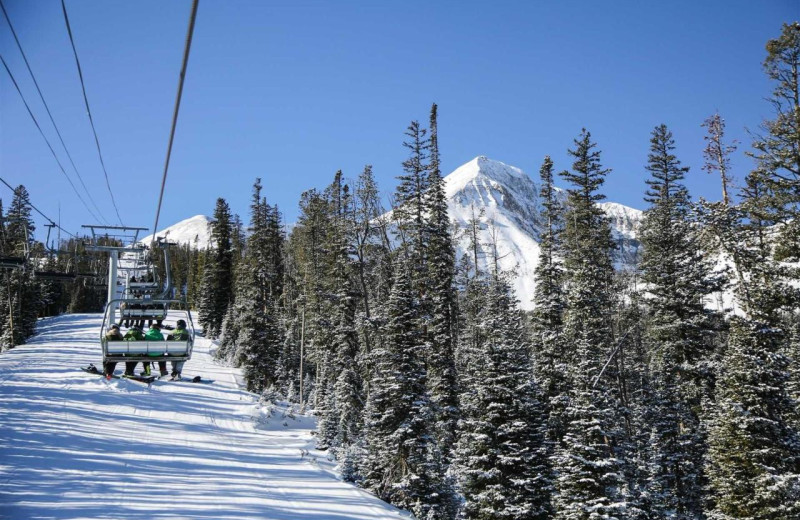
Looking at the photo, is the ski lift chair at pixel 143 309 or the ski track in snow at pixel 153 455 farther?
the ski lift chair at pixel 143 309

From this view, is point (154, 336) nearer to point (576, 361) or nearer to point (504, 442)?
point (504, 442)

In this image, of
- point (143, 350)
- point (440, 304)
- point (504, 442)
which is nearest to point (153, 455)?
point (143, 350)

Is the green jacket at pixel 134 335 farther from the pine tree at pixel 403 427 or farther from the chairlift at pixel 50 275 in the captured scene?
the pine tree at pixel 403 427

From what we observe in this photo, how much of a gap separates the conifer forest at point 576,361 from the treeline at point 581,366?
91 millimetres

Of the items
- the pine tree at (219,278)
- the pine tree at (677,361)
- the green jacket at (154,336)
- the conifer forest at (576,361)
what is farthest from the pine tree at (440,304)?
the pine tree at (219,278)

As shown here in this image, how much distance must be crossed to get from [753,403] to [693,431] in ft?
26.8

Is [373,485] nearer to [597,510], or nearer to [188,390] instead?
[597,510]

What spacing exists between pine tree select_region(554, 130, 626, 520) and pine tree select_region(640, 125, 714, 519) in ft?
8.52

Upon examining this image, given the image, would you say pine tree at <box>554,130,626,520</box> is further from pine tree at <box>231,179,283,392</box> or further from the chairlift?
pine tree at <box>231,179,283,392</box>

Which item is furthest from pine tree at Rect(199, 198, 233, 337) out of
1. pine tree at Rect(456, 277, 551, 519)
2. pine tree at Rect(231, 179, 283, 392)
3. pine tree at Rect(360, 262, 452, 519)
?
pine tree at Rect(456, 277, 551, 519)

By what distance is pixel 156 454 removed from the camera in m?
21.1

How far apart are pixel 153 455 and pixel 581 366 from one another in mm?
18030

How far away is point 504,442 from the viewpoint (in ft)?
72.9

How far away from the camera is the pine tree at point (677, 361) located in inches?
1095
